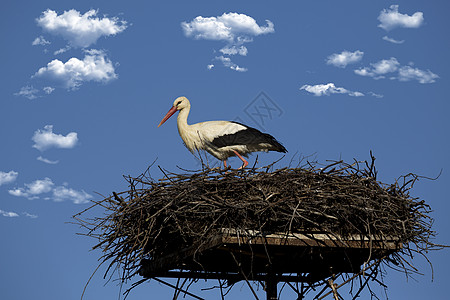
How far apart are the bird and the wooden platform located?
1964mm

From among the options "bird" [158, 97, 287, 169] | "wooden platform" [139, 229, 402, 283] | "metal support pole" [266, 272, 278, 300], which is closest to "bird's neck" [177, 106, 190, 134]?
"bird" [158, 97, 287, 169]

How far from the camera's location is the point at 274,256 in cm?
597

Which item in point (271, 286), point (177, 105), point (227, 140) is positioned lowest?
point (271, 286)

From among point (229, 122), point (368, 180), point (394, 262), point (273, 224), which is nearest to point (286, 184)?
point (273, 224)

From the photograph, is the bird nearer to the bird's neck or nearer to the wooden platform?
the bird's neck

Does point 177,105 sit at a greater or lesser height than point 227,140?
greater

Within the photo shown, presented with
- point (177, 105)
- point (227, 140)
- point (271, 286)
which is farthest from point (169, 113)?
point (271, 286)

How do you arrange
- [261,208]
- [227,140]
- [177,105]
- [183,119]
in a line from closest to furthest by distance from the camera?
[261,208]
[227,140]
[183,119]
[177,105]

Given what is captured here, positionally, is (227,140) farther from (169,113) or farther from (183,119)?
(169,113)

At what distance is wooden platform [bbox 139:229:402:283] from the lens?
5.30 metres

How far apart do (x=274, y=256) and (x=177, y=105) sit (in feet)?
12.3

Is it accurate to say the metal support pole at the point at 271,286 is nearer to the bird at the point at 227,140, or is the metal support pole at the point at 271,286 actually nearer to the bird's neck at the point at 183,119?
the bird at the point at 227,140

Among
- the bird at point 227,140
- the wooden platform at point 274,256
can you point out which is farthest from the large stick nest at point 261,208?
the bird at point 227,140

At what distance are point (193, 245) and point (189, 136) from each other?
125 inches
